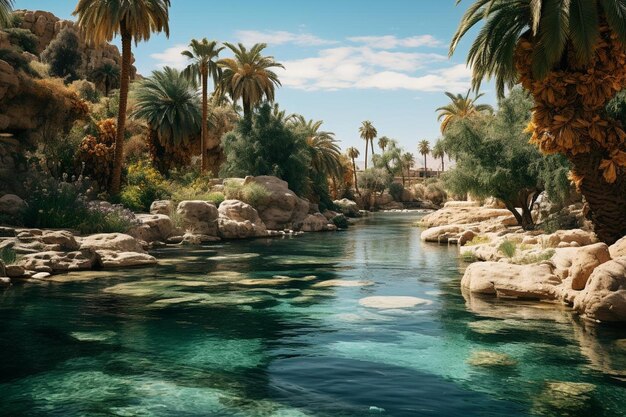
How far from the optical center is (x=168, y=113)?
40.8 meters

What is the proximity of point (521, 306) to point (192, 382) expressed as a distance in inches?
319

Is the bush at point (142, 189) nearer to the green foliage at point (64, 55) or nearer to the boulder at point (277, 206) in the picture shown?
the boulder at point (277, 206)

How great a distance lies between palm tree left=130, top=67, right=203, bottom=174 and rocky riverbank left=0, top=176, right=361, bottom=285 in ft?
20.3

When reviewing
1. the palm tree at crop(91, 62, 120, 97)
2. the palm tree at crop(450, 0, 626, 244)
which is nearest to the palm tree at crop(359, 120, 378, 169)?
the palm tree at crop(91, 62, 120, 97)

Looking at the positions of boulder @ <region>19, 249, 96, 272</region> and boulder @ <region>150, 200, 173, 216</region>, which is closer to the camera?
boulder @ <region>19, 249, 96, 272</region>

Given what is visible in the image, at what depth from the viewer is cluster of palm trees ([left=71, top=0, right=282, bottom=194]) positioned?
28406 mm

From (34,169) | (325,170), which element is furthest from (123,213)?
(325,170)

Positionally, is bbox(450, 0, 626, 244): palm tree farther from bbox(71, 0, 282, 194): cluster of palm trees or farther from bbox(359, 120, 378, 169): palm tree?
bbox(359, 120, 378, 169): palm tree

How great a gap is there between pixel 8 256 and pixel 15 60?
1850cm

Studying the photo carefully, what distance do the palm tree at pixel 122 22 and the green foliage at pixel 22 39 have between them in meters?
24.6

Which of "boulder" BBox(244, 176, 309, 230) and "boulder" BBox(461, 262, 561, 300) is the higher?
"boulder" BBox(244, 176, 309, 230)

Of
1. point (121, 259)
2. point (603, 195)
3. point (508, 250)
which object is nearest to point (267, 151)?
point (121, 259)

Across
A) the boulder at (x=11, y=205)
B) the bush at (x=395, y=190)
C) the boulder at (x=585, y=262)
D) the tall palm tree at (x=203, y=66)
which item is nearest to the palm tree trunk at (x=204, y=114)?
the tall palm tree at (x=203, y=66)

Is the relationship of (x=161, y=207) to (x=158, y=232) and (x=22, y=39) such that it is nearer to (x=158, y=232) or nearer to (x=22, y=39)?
(x=158, y=232)
